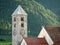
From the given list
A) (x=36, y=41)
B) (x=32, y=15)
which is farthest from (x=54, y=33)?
(x=32, y=15)

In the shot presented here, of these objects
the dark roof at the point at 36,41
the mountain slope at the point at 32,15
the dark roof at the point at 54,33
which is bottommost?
the mountain slope at the point at 32,15

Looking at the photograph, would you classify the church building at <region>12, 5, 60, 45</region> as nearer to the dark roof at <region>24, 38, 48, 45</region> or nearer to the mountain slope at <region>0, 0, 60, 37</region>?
the dark roof at <region>24, 38, 48, 45</region>

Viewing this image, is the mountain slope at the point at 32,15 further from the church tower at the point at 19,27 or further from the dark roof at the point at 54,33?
the dark roof at the point at 54,33

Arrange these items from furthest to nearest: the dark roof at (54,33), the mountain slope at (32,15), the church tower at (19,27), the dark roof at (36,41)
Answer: the mountain slope at (32,15), the church tower at (19,27), the dark roof at (54,33), the dark roof at (36,41)

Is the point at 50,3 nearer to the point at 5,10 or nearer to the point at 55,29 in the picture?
the point at 5,10

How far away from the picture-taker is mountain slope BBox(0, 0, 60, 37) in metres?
73.6

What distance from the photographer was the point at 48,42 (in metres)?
32.8

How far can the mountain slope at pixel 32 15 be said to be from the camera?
241ft

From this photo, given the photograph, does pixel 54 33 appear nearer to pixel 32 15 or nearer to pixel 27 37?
pixel 27 37

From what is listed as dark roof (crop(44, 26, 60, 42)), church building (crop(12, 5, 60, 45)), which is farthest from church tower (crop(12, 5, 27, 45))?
dark roof (crop(44, 26, 60, 42))

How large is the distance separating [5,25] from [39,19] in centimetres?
815

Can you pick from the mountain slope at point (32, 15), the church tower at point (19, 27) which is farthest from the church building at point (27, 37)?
the mountain slope at point (32, 15)

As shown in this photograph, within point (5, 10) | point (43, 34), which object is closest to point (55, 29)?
point (43, 34)

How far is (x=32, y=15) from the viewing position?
76.9m
